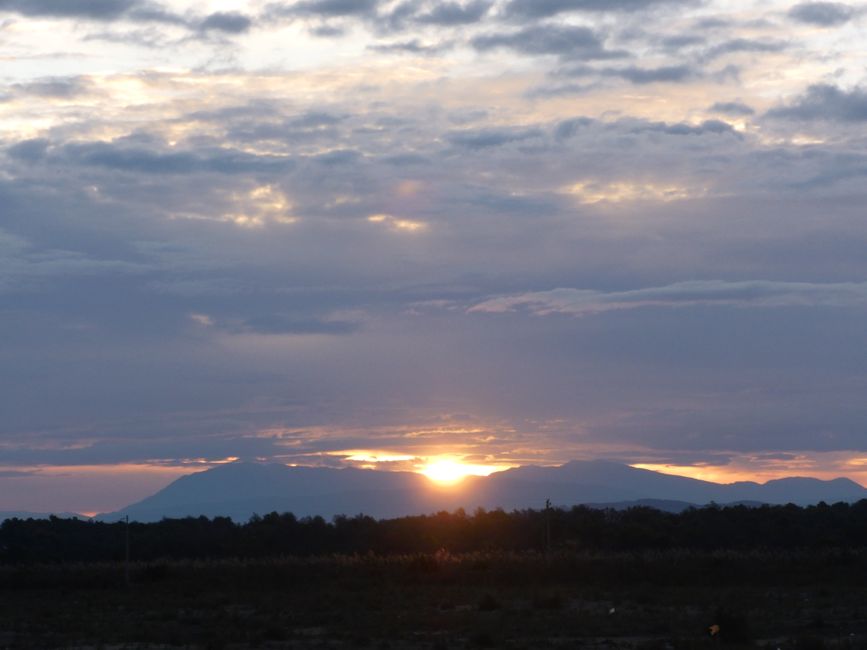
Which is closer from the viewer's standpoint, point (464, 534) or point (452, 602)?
point (452, 602)

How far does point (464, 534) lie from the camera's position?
79.9 metres

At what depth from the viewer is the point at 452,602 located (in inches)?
1646

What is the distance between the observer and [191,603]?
44281 mm

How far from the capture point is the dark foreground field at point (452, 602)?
30266 millimetres

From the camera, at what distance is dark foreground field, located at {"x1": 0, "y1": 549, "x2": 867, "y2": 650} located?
30266 millimetres

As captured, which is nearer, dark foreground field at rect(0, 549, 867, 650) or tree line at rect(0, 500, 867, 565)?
dark foreground field at rect(0, 549, 867, 650)

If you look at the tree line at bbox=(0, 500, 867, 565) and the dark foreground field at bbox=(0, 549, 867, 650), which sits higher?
the tree line at bbox=(0, 500, 867, 565)

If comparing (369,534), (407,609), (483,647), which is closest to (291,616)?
(407,609)

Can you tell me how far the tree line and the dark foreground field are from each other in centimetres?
1456

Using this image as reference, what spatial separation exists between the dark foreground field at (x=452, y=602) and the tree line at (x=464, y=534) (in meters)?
14.6

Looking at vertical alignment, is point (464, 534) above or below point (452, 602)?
above

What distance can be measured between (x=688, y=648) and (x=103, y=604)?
25646mm

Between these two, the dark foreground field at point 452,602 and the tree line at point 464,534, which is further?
the tree line at point 464,534

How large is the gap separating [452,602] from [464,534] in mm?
38363
